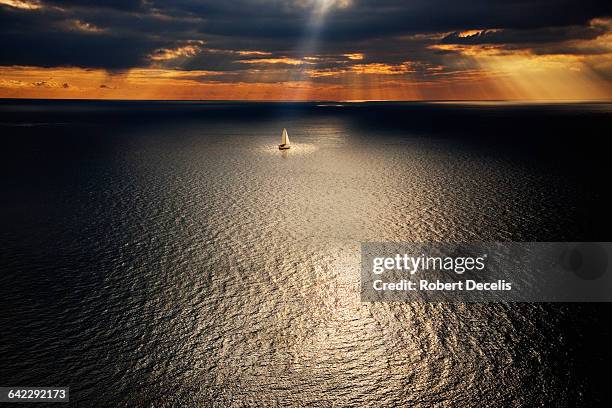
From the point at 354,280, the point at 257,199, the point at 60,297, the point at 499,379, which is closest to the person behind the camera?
the point at 499,379

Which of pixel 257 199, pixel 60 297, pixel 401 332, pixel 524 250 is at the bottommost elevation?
pixel 401 332

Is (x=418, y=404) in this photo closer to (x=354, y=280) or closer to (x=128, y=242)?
(x=354, y=280)

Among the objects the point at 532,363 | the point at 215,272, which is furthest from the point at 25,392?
the point at 532,363

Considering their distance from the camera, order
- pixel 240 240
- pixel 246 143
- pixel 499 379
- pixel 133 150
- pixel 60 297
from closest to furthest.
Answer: pixel 499 379 < pixel 60 297 < pixel 240 240 < pixel 133 150 < pixel 246 143

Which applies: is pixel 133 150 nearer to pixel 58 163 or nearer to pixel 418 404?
pixel 58 163

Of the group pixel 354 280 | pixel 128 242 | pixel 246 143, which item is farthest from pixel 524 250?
pixel 246 143

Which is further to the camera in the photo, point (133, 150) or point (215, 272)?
point (133, 150)

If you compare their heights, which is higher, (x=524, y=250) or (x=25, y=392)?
(x=524, y=250)
